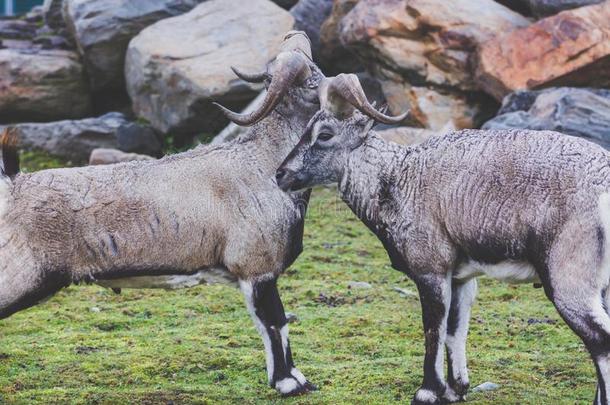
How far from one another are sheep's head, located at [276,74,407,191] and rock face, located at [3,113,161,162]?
12419mm

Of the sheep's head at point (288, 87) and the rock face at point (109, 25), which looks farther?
the rock face at point (109, 25)

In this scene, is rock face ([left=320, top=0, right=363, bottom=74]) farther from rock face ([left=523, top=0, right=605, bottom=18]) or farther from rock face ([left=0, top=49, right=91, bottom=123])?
rock face ([left=0, top=49, right=91, bottom=123])

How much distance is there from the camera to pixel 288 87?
10.9 metres

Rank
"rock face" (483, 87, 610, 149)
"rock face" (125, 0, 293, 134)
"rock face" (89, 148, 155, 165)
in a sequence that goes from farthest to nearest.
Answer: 1. "rock face" (125, 0, 293, 134)
2. "rock face" (89, 148, 155, 165)
3. "rock face" (483, 87, 610, 149)

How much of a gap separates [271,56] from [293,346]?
10331 millimetres

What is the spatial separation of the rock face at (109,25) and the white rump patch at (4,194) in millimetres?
14056

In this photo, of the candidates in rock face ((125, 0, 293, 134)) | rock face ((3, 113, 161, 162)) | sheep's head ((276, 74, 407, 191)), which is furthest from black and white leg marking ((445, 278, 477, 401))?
rock face ((3, 113, 161, 162))

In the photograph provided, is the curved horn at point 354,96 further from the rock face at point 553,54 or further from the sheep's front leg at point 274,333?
the rock face at point 553,54

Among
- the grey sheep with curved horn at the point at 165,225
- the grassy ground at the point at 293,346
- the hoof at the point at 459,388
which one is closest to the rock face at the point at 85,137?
the grassy ground at the point at 293,346

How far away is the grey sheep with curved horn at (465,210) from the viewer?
855 cm

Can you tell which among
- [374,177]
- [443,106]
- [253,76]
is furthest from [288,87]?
[443,106]

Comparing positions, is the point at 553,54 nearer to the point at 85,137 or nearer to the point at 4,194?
the point at 85,137

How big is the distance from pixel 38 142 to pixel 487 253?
611 inches

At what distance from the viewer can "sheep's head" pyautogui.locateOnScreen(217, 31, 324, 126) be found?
10758 mm
